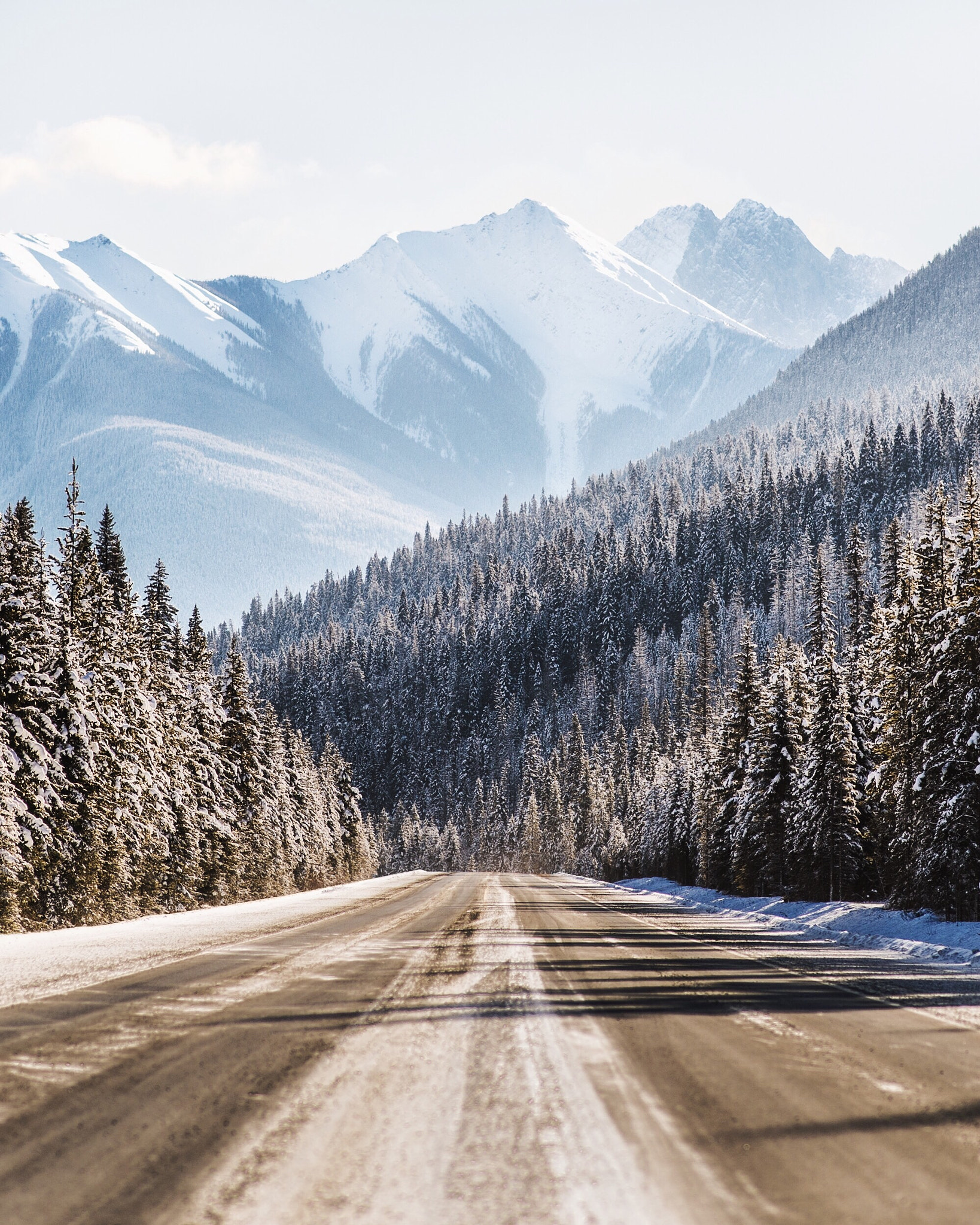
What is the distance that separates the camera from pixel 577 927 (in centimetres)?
1912

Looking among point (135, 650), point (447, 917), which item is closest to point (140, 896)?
point (135, 650)

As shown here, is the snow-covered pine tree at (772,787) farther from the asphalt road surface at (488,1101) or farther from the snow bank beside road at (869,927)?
the asphalt road surface at (488,1101)

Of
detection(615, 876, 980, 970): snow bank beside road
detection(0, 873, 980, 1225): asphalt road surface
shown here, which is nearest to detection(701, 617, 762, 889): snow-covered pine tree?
detection(615, 876, 980, 970): snow bank beside road

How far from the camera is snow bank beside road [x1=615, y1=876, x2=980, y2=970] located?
1480 cm

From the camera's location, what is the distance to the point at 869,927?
1961 cm

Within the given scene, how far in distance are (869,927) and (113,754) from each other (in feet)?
66.0

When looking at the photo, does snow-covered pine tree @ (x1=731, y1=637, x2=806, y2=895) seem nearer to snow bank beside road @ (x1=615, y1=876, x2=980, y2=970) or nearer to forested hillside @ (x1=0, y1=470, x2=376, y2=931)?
snow bank beside road @ (x1=615, y1=876, x2=980, y2=970)

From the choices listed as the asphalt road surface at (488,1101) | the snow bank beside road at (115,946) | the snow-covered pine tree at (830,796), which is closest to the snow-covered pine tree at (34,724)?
the snow bank beside road at (115,946)

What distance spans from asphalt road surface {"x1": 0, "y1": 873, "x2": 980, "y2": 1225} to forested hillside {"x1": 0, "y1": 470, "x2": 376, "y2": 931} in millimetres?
13428

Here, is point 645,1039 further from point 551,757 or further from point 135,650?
point 551,757

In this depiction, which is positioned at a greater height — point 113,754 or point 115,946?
point 113,754

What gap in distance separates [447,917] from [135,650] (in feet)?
60.9

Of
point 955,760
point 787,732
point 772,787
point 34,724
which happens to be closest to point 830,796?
point 772,787

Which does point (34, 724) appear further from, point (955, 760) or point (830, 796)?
point (830, 796)
